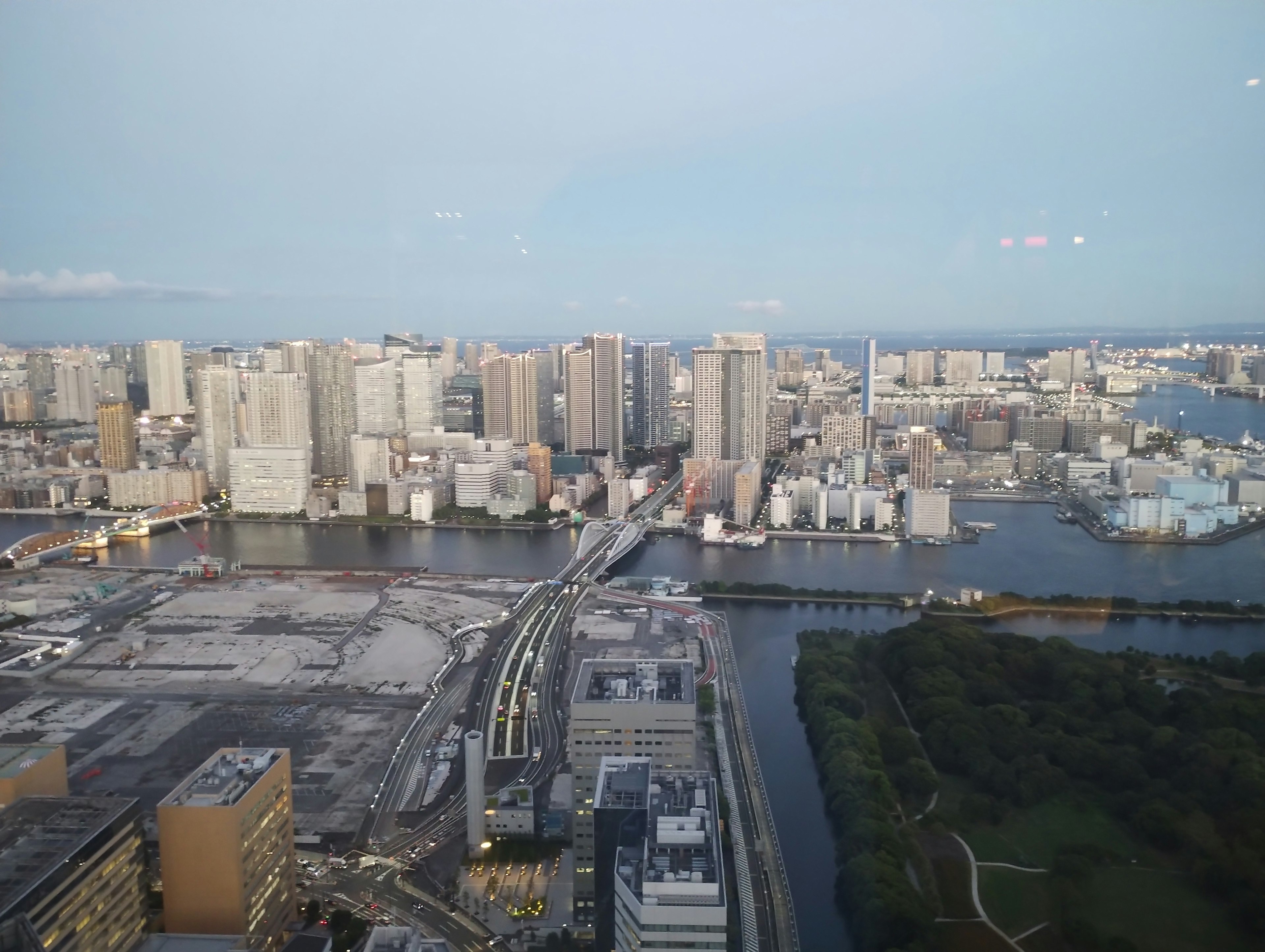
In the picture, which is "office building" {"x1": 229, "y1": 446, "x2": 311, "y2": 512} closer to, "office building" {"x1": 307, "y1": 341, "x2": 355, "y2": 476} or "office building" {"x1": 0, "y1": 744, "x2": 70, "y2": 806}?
"office building" {"x1": 307, "y1": 341, "x2": 355, "y2": 476}

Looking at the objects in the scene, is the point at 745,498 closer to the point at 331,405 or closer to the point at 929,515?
the point at 929,515

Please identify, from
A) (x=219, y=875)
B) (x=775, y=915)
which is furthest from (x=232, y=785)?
(x=775, y=915)

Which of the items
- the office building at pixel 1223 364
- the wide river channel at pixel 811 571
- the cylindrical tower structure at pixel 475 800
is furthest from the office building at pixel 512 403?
the cylindrical tower structure at pixel 475 800

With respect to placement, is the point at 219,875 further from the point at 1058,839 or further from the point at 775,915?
the point at 1058,839

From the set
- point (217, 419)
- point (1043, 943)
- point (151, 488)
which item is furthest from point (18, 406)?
point (1043, 943)

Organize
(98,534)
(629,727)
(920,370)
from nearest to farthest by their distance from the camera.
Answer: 1. (629,727)
2. (98,534)
3. (920,370)

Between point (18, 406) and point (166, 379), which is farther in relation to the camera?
point (166, 379)

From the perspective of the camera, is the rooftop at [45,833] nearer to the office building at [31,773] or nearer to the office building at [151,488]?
the office building at [31,773]
